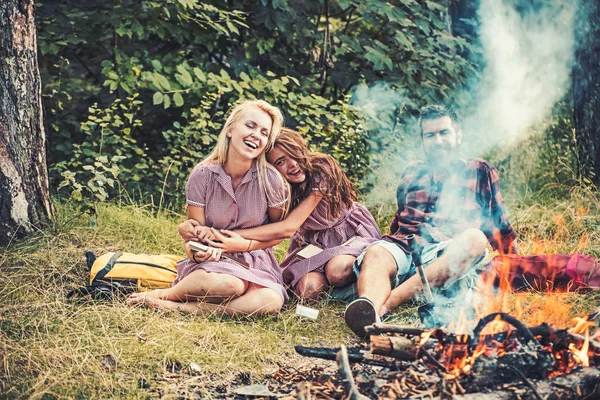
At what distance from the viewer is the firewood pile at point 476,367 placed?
2568 mm

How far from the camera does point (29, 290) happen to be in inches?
157

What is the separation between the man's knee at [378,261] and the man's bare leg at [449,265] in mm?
133

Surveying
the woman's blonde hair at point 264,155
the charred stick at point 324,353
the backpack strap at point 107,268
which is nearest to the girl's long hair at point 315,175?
the woman's blonde hair at point 264,155

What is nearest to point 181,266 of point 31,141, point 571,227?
point 31,141

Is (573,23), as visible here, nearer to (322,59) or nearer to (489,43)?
(489,43)

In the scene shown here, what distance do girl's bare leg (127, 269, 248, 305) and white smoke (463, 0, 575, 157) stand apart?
430 centimetres

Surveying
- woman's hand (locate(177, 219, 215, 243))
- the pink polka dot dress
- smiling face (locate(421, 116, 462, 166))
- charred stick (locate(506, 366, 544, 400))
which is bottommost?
charred stick (locate(506, 366, 544, 400))

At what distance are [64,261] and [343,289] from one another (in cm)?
193

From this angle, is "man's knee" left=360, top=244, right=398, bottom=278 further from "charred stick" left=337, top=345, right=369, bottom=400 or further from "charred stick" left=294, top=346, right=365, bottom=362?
"charred stick" left=337, top=345, right=369, bottom=400

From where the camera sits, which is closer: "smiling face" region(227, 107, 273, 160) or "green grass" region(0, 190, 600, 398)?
"green grass" region(0, 190, 600, 398)

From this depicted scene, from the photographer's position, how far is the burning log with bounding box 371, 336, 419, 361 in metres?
2.78

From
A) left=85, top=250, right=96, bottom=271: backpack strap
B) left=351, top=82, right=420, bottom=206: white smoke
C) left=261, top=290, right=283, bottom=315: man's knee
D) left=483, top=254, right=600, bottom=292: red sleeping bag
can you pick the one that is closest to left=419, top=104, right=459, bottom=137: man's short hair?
left=483, top=254, right=600, bottom=292: red sleeping bag

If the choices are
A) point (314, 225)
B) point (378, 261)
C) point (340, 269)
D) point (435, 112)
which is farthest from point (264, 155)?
point (435, 112)

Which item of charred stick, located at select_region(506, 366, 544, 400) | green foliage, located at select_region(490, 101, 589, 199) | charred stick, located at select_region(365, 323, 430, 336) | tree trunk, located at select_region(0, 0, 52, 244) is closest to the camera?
charred stick, located at select_region(506, 366, 544, 400)
